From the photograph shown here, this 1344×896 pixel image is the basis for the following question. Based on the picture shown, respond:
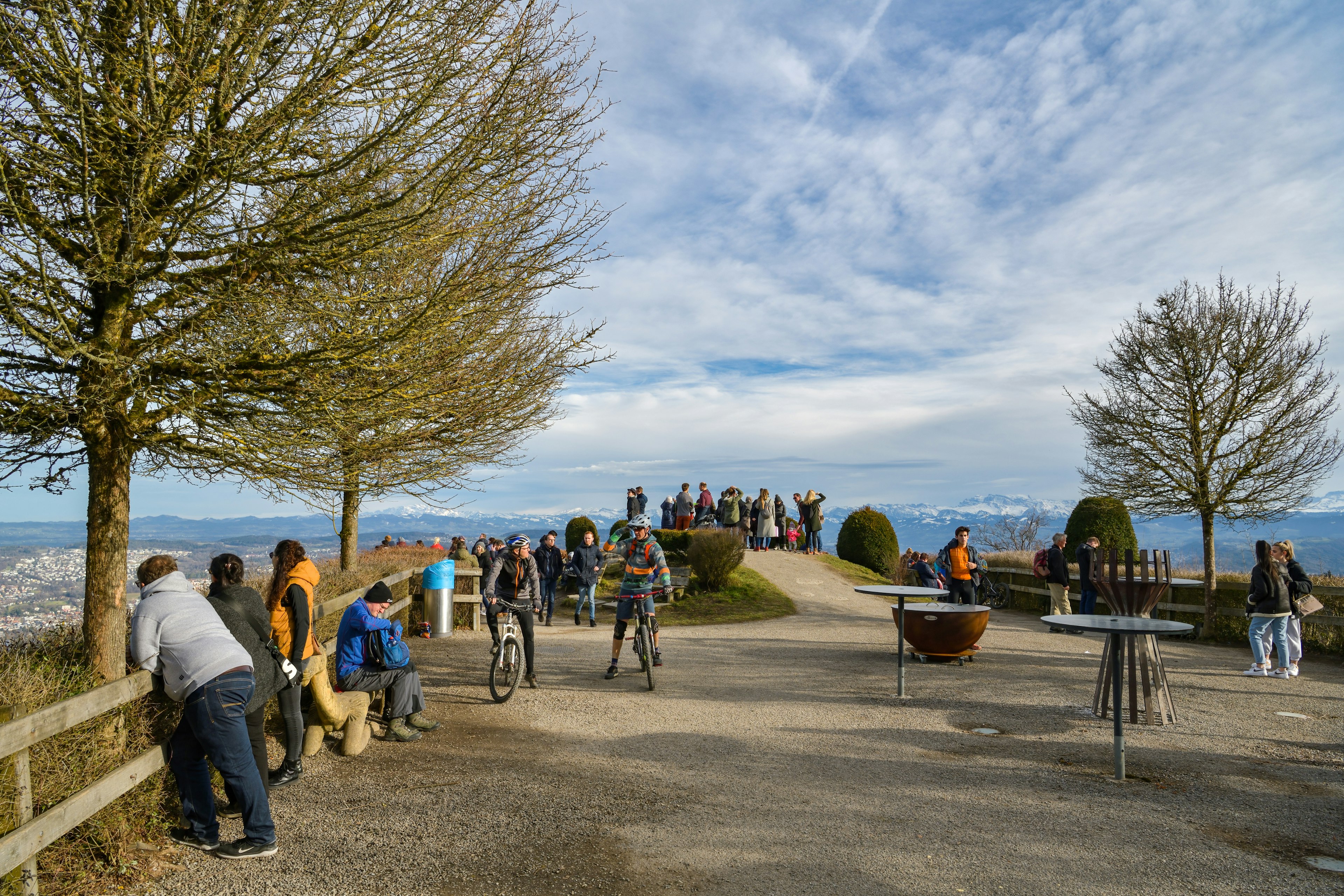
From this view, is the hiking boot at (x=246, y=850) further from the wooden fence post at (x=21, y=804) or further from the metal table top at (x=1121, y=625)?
the metal table top at (x=1121, y=625)

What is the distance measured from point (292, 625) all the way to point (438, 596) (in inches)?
273

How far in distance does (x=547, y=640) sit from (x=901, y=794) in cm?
893

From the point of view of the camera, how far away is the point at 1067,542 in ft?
67.8

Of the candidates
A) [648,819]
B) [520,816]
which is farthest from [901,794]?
[520,816]

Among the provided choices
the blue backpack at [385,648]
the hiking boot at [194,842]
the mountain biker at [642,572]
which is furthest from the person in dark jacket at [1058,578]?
the hiking boot at [194,842]

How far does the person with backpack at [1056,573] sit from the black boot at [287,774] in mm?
14131

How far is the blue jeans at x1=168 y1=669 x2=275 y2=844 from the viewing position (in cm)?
458

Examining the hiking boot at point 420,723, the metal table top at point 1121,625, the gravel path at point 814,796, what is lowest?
the gravel path at point 814,796

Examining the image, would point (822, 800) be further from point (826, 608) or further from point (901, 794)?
point (826, 608)

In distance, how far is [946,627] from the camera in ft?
36.8

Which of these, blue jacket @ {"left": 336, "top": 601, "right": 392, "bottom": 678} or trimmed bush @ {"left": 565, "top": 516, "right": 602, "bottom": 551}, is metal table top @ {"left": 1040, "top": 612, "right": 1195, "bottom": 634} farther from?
trimmed bush @ {"left": 565, "top": 516, "right": 602, "bottom": 551}

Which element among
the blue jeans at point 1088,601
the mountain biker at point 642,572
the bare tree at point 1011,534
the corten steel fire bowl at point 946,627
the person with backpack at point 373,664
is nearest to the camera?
the person with backpack at point 373,664

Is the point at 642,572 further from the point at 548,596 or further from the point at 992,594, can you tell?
the point at 992,594

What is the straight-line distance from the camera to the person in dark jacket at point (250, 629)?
5219 mm
